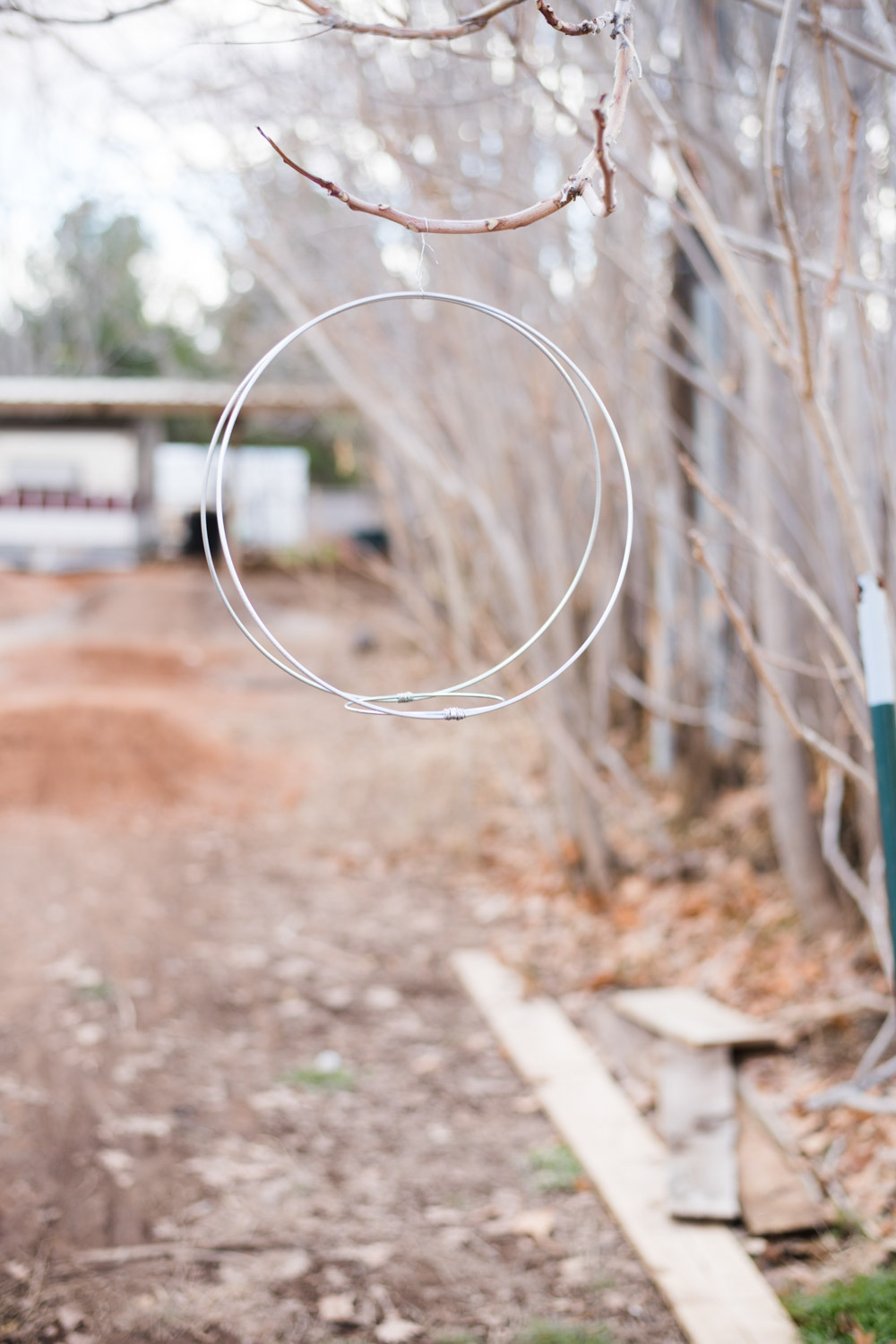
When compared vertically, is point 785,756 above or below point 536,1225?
above

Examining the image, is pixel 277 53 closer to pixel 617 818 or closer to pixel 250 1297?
pixel 617 818

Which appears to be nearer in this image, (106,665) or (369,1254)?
(369,1254)

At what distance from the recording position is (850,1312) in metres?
2.43

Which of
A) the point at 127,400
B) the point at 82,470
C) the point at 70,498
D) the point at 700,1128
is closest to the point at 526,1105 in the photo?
the point at 700,1128

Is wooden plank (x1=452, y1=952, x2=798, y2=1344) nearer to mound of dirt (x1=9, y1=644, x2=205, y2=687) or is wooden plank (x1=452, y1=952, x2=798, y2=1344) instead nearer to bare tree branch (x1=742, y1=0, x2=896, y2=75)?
bare tree branch (x1=742, y1=0, x2=896, y2=75)

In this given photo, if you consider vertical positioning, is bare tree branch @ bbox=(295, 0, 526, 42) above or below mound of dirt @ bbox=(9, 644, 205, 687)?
above

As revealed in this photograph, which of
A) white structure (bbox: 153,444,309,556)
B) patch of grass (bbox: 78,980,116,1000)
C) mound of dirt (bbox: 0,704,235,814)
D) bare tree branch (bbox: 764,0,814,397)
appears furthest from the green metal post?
white structure (bbox: 153,444,309,556)

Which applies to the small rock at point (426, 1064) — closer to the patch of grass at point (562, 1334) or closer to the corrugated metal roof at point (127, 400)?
the patch of grass at point (562, 1334)

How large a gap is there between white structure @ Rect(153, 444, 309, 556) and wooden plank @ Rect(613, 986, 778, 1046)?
55.9 feet

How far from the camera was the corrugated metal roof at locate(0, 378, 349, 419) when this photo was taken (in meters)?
18.1

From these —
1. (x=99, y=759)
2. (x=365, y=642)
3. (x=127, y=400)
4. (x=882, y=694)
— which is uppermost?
(x=127, y=400)

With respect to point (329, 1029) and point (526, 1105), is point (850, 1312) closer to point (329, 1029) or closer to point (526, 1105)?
point (526, 1105)

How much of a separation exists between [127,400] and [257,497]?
14.8 feet

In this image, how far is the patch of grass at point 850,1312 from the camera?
2.35 m
